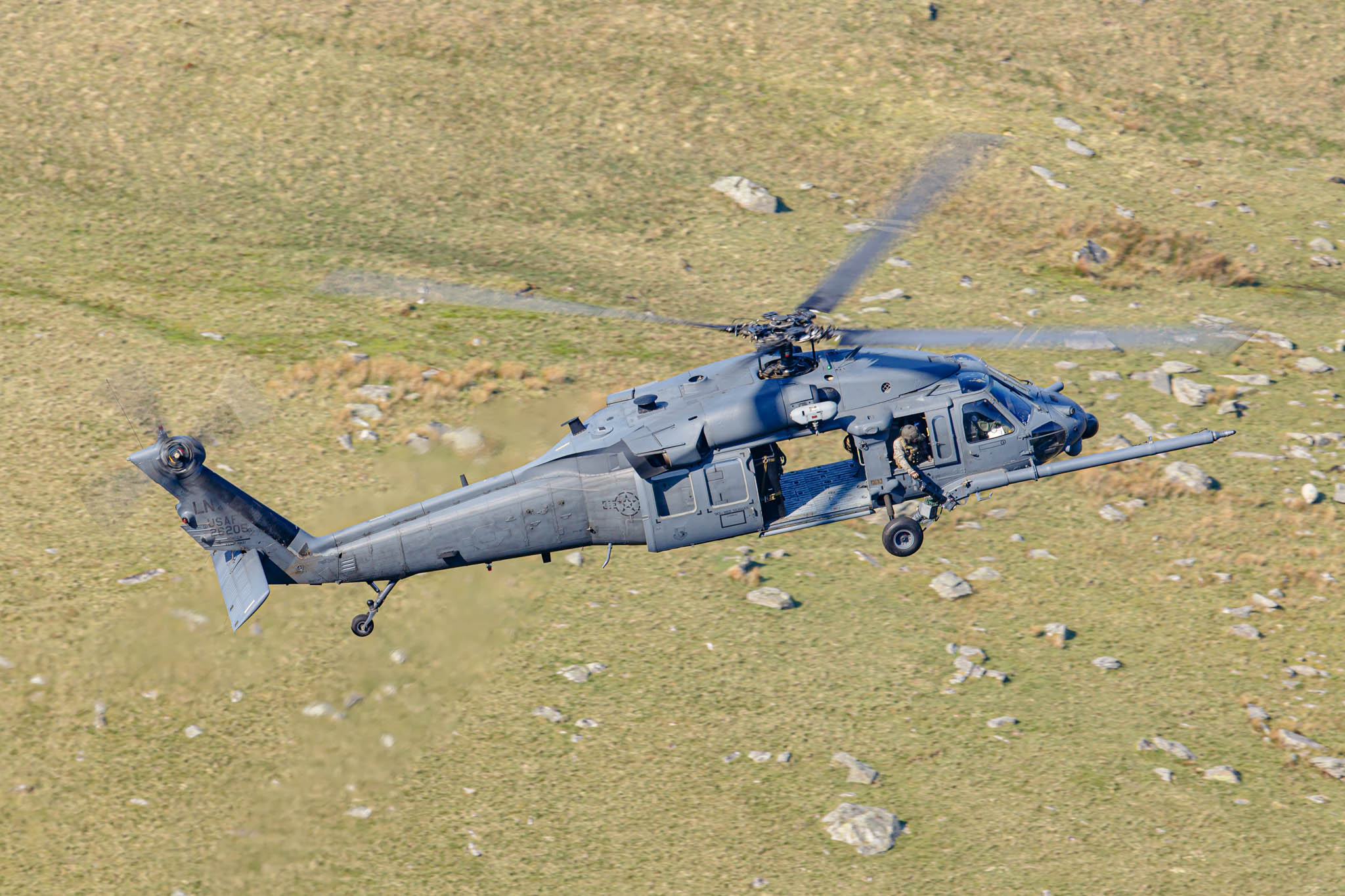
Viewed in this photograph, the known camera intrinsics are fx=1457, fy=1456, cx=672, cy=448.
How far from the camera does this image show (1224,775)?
65.6 feet

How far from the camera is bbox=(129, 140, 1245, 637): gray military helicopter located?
17.9 m

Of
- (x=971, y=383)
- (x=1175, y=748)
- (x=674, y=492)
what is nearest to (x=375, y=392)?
(x=674, y=492)

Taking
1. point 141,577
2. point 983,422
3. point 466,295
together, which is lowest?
point 141,577

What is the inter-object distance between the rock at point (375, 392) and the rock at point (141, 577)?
5.40 metres

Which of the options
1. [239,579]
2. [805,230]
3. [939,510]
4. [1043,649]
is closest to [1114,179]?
[805,230]

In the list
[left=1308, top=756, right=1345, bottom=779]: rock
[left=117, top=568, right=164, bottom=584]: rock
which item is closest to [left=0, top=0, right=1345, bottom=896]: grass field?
[left=117, top=568, right=164, bottom=584]: rock

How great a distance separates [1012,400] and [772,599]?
18.9 ft

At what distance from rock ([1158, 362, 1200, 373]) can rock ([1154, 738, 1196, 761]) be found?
31.4 ft

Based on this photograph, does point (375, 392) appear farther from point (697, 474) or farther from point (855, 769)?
point (855, 769)

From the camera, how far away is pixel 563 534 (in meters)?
18.3

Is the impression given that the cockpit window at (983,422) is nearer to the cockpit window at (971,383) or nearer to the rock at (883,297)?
the cockpit window at (971,383)

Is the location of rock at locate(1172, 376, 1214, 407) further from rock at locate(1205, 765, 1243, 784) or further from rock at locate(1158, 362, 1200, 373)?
rock at locate(1205, 765, 1243, 784)

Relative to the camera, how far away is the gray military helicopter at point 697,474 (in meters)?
17.9

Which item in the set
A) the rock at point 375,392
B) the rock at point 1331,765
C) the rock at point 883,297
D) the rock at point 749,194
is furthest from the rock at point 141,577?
the rock at point 1331,765
